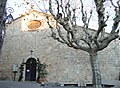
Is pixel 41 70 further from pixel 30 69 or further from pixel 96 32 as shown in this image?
pixel 96 32

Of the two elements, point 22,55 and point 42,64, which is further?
point 22,55

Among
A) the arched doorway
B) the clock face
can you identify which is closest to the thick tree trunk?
the arched doorway

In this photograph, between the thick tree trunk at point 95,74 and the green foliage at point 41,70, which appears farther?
the green foliage at point 41,70

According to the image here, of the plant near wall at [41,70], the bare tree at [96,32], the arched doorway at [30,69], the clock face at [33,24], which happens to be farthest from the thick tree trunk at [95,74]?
the clock face at [33,24]

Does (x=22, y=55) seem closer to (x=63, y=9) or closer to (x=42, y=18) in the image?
(x=42, y=18)

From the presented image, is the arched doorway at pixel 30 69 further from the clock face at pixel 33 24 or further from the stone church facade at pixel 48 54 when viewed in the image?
the clock face at pixel 33 24

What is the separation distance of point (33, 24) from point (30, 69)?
4.60 meters

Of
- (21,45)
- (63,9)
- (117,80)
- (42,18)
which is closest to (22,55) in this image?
(21,45)

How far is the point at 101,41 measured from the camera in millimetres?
8930

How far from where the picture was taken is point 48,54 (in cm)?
1922

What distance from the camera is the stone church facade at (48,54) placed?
711 inches

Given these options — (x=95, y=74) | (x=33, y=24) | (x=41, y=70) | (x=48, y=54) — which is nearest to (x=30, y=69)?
(x=41, y=70)

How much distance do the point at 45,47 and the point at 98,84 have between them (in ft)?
36.6

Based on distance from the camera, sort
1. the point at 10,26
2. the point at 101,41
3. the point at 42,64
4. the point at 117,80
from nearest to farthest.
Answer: the point at 101,41 → the point at 117,80 → the point at 42,64 → the point at 10,26
